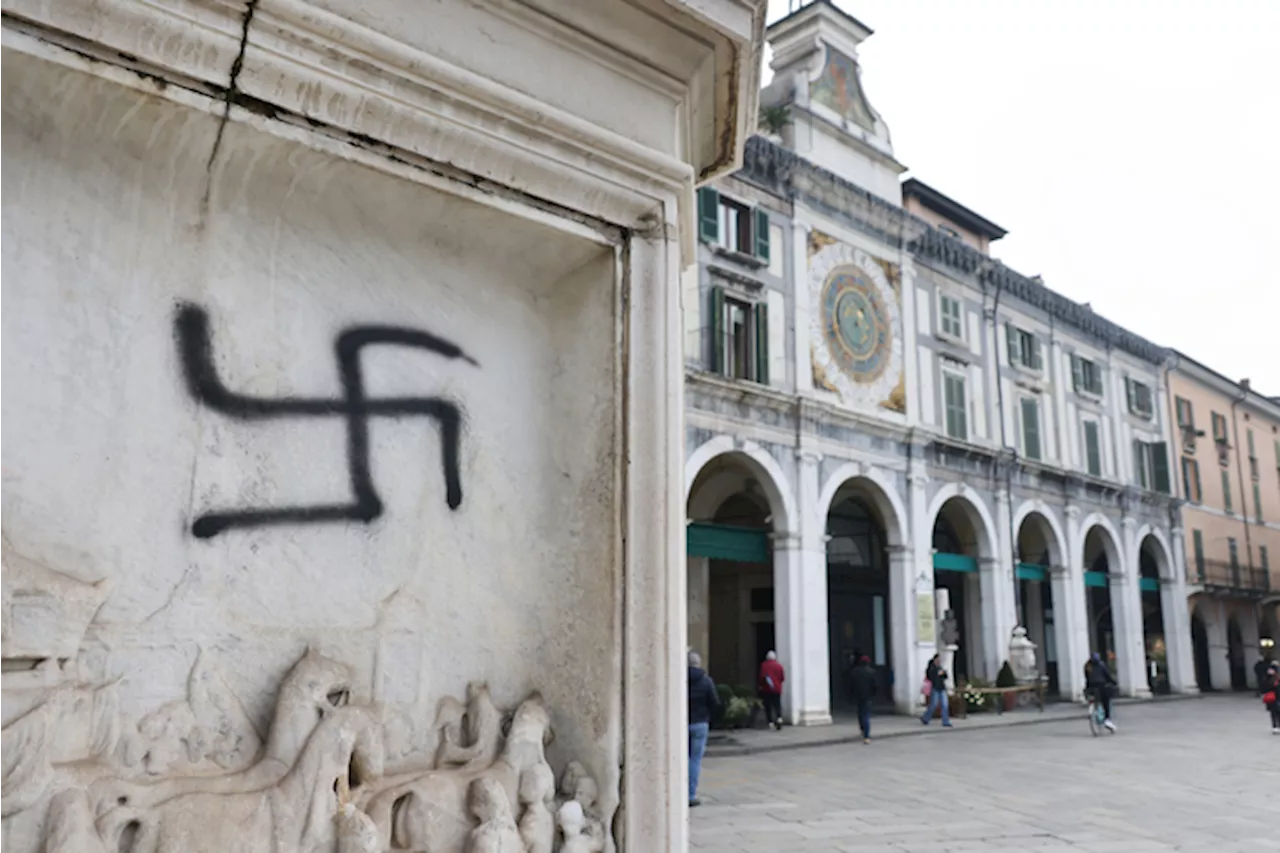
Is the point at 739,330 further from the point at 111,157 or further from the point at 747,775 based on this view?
the point at 111,157

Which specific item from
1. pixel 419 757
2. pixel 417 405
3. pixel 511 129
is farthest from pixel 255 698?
pixel 511 129

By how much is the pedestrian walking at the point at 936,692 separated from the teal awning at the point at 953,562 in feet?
10.9

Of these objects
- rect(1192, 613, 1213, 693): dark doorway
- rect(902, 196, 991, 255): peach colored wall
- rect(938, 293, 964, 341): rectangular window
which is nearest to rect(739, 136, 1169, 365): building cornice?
rect(938, 293, 964, 341): rectangular window

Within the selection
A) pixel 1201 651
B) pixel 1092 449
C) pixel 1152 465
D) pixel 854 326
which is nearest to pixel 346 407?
pixel 854 326

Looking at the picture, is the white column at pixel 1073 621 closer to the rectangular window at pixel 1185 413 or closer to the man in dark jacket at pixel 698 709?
the rectangular window at pixel 1185 413

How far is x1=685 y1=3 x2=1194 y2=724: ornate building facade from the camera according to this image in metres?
19.2

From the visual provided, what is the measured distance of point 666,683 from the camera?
2557 millimetres

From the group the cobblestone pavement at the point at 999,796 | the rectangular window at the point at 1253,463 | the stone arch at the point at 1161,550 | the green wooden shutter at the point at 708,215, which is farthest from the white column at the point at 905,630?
the rectangular window at the point at 1253,463

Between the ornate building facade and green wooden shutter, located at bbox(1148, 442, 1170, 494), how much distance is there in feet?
3.72

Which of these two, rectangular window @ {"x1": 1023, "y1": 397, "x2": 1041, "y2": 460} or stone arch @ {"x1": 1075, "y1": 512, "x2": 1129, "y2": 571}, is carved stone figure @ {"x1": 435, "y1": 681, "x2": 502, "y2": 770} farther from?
stone arch @ {"x1": 1075, "y1": 512, "x2": 1129, "y2": 571}

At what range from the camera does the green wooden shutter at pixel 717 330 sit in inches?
725

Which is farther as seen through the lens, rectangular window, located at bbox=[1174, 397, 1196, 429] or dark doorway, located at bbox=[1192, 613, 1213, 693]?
dark doorway, located at bbox=[1192, 613, 1213, 693]

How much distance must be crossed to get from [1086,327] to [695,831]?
25.5m

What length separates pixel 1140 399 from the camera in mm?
32062
